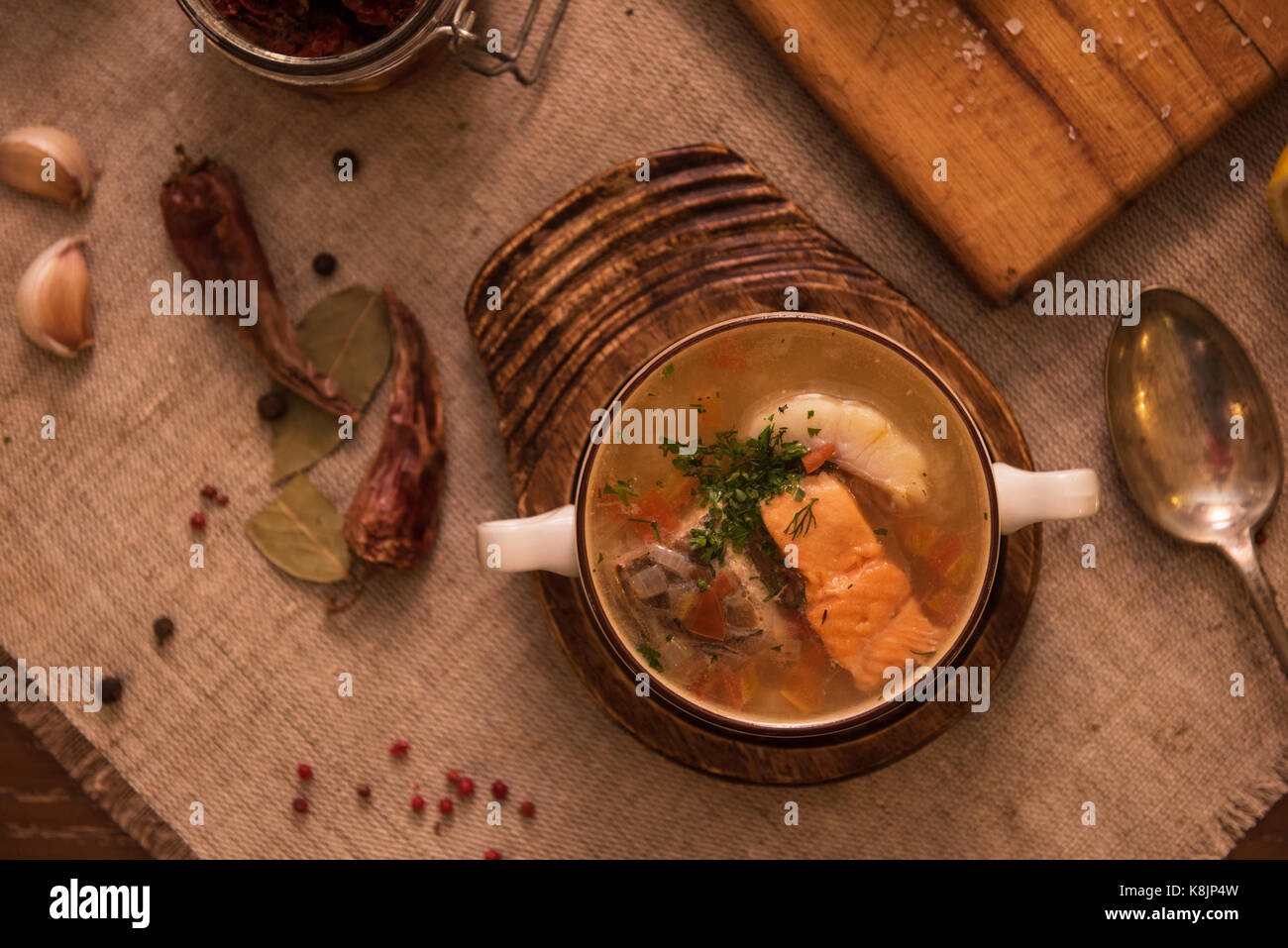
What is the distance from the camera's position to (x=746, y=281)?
3.83 feet

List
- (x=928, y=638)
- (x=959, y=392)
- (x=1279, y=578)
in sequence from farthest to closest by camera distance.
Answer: (x=1279, y=578) → (x=959, y=392) → (x=928, y=638)

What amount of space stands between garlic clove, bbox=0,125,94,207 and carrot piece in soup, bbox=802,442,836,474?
1.10 m

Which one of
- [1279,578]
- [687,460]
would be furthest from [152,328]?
[1279,578]

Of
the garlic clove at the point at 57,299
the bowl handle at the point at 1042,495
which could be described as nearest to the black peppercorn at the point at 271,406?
the garlic clove at the point at 57,299

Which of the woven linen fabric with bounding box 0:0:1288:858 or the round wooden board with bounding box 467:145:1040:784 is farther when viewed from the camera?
the woven linen fabric with bounding box 0:0:1288:858

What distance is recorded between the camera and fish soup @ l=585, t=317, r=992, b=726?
104cm

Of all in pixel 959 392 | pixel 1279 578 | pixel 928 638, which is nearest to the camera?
pixel 928 638

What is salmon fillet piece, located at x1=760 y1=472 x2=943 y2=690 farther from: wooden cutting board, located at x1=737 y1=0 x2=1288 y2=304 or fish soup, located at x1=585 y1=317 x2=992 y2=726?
wooden cutting board, located at x1=737 y1=0 x2=1288 y2=304

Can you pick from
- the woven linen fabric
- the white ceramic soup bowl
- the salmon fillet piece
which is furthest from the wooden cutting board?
the salmon fillet piece

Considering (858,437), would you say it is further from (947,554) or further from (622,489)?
(622,489)

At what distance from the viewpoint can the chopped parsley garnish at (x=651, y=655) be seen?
3.49ft

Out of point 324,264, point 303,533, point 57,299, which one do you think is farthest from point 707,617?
point 57,299
